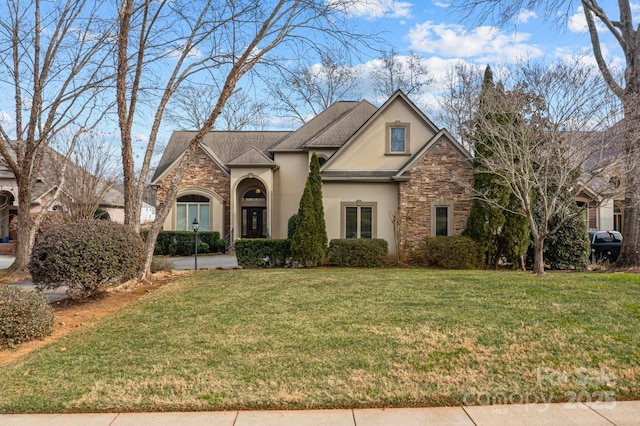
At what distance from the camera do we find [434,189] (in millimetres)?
15977

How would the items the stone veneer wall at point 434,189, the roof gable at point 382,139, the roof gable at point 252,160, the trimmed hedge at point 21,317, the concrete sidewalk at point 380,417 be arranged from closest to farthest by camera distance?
1. the concrete sidewalk at point 380,417
2. the trimmed hedge at point 21,317
3. the stone veneer wall at point 434,189
4. the roof gable at point 382,139
5. the roof gable at point 252,160

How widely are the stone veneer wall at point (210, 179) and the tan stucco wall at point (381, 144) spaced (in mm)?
7648

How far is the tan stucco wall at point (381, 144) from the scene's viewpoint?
1695 cm

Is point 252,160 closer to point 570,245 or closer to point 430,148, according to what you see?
point 430,148

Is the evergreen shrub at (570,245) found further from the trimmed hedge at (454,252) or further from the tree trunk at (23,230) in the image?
the tree trunk at (23,230)

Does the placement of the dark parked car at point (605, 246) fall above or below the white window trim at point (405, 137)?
below

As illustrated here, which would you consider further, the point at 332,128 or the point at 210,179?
the point at 210,179

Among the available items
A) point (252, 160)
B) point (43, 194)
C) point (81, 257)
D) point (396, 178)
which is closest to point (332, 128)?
point (252, 160)

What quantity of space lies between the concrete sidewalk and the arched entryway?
63.8ft

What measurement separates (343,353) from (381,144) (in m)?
12.8

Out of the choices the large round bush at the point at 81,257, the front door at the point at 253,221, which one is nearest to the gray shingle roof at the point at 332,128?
the front door at the point at 253,221

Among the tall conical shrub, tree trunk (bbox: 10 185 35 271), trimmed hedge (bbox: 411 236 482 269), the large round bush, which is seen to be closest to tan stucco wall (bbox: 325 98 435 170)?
the tall conical shrub

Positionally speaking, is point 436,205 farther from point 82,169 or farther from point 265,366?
point 82,169

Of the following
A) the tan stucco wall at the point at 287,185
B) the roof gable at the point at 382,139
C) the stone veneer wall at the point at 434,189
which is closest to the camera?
the stone veneer wall at the point at 434,189
